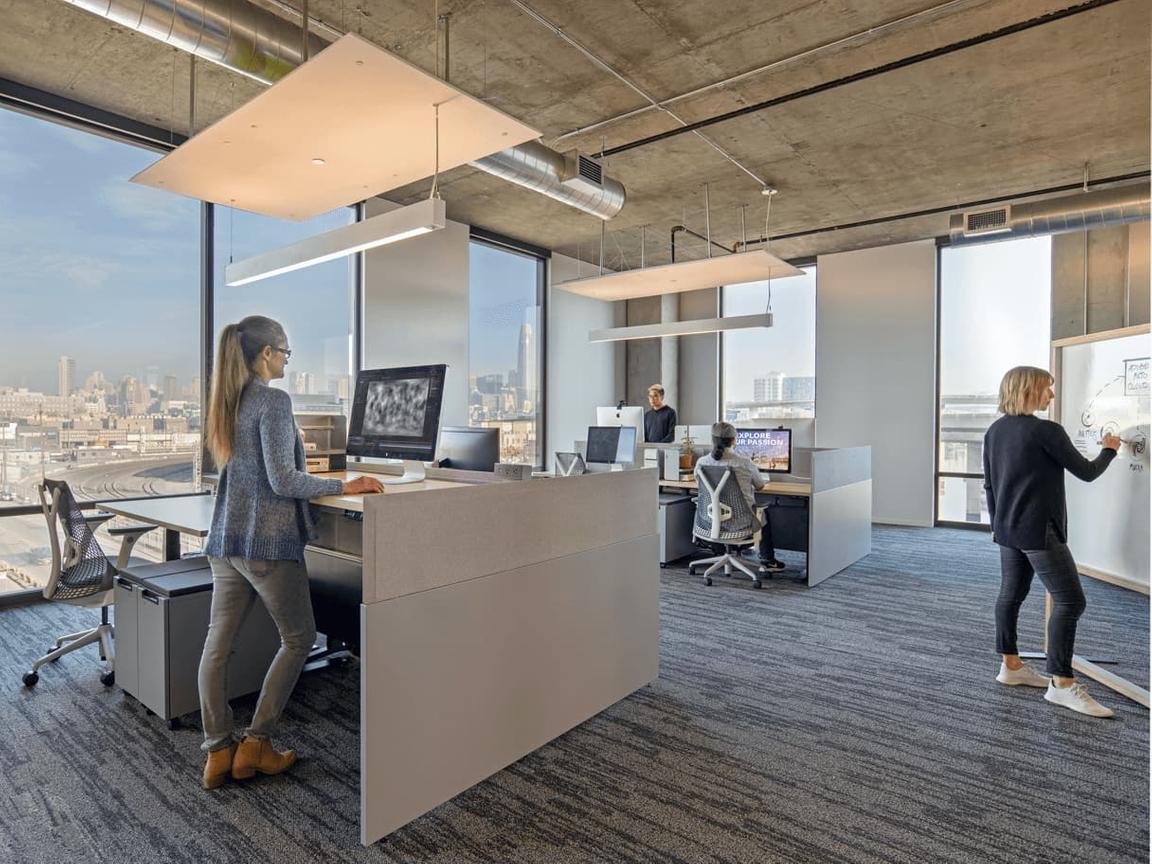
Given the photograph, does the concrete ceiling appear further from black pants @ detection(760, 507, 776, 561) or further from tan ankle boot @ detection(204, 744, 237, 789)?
tan ankle boot @ detection(204, 744, 237, 789)

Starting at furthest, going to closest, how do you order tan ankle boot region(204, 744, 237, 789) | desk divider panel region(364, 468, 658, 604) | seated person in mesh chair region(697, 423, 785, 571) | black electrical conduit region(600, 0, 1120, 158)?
seated person in mesh chair region(697, 423, 785, 571), black electrical conduit region(600, 0, 1120, 158), tan ankle boot region(204, 744, 237, 789), desk divider panel region(364, 468, 658, 604)

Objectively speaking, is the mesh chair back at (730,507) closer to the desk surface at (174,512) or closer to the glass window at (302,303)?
the glass window at (302,303)

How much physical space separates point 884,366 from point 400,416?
6603 millimetres

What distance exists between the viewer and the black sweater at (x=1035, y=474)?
2.65 metres

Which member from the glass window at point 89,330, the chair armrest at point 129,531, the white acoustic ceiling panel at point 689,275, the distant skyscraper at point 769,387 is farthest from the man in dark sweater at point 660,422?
the chair armrest at point 129,531

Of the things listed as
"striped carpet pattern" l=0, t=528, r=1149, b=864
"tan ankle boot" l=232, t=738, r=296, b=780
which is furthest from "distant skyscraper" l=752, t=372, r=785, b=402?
"tan ankle boot" l=232, t=738, r=296, b=780

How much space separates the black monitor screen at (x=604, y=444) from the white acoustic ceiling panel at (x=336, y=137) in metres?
2.39

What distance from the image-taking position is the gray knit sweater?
1979 millimetres

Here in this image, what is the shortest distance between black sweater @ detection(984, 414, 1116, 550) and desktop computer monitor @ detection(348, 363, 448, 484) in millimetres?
2338

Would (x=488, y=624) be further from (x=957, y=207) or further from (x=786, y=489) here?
(x=957, y=207)

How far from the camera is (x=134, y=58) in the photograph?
3.68 meters

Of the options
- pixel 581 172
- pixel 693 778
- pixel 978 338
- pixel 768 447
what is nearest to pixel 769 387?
pixel 978 338

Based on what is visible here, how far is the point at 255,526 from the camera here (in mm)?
1993

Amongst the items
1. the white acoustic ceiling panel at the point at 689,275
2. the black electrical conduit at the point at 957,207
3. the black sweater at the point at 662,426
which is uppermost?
the black electrical conduit at the point at 957,207
